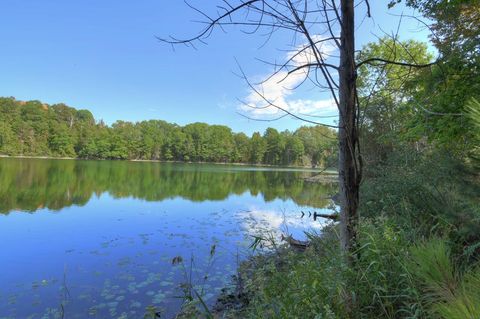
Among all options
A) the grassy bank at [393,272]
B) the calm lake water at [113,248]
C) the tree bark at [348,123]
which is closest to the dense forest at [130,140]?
the calm lake water at [113,248]

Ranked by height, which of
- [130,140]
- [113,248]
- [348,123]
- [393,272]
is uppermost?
[130,140]

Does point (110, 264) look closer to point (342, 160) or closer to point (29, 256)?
point (29, 256)

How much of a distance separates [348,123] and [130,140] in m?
Result: 108

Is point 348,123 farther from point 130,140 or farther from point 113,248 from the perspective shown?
point 130,140

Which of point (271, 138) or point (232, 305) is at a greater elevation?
point (271, 138)

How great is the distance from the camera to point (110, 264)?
8.50m

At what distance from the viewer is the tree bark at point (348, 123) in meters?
2.13

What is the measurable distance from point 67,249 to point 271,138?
105m

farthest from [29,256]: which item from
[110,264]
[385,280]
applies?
[385,280]

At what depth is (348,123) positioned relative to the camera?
216 cm

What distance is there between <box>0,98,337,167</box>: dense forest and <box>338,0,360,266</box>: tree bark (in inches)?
3106

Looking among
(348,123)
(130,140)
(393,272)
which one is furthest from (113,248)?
(130,140)

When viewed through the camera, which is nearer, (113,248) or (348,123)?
(348,123)

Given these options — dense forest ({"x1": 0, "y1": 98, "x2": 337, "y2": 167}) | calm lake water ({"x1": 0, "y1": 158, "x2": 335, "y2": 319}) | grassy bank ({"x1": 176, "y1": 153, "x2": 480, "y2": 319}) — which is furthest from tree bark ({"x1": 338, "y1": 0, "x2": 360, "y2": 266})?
dense forest ({"x1": 0, "y1": 98, "x2": 337, "y2": 167})
